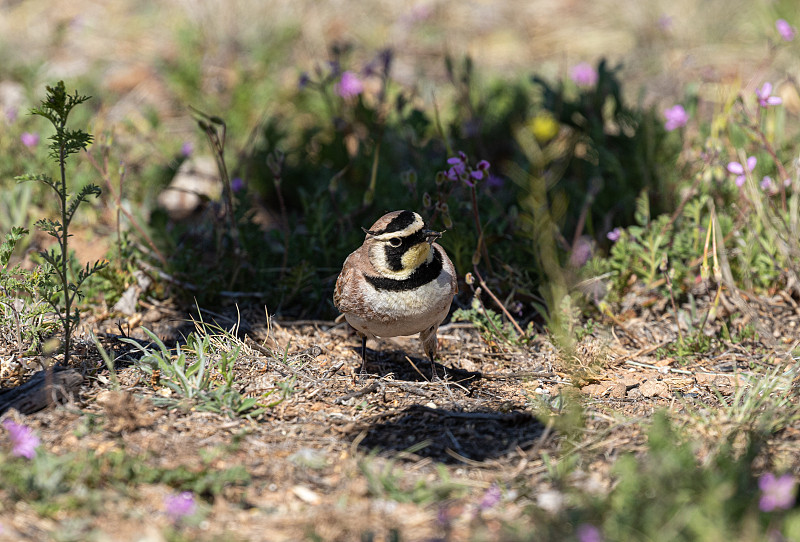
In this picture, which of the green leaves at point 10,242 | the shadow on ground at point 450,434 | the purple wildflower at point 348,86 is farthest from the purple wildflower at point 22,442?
the purple wildflower at point 348,86

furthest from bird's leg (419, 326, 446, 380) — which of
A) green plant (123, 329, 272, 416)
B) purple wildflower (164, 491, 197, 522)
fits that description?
purple wildflower (164, 491, 197, 522)

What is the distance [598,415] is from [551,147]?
312 centimetres

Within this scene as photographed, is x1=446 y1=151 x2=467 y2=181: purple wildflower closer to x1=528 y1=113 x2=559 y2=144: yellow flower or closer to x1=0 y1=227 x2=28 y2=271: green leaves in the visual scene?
x1=528 y1=113 x2=559 y2=144: yellow flower

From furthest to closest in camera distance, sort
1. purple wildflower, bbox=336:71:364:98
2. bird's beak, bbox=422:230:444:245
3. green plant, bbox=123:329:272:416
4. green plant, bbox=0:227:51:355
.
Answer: purple wildflower, bbox=336:71:364:98
bird's beak, bbox=422:230:444:245
green plant, bbox=0:227:51:355
green plant, bbox=123:329:272:416

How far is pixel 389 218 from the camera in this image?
4.09 m

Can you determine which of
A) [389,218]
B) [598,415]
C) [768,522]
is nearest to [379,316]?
[389,218]

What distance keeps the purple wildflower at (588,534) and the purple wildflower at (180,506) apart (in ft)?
4.27

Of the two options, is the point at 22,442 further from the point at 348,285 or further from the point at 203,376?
the point at 348,285

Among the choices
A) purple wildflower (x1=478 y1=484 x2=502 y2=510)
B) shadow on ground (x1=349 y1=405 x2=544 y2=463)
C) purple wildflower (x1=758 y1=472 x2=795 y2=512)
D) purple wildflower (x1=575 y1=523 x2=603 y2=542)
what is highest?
purple wildflower (x1=758 y1=472 x2=795 y2=512)

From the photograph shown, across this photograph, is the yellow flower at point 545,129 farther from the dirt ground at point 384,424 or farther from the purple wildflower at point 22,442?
the purple wildflower at point 22,442

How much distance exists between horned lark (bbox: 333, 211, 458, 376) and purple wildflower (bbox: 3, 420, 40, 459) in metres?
1.64

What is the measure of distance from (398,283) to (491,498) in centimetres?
140

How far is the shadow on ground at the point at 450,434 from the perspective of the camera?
335cm

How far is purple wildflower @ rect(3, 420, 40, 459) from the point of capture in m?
2.94
